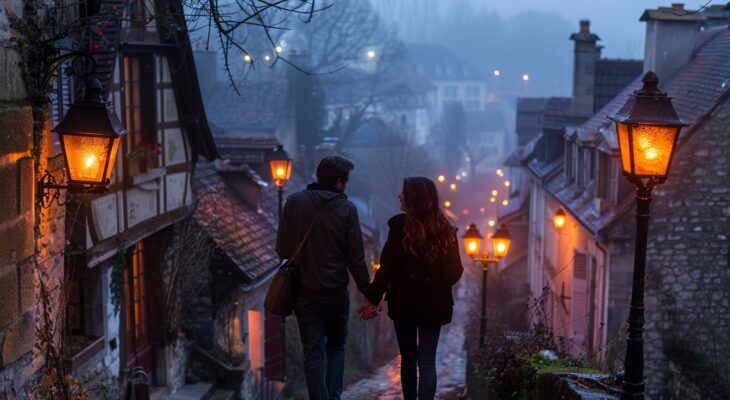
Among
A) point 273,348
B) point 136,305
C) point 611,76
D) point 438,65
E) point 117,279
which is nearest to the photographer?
point 117,279

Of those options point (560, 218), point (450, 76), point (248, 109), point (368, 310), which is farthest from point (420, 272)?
point (450, 76)

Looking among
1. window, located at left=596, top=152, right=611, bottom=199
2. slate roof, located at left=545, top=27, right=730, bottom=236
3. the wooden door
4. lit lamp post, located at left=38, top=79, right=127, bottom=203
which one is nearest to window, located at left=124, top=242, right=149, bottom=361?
the wooden door

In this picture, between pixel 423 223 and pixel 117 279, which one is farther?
pixel 117 279

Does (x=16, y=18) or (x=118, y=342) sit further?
(x=118, y=342)

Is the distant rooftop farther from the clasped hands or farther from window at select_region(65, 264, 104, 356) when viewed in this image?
the clasped hands

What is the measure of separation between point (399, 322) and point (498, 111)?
280 feet

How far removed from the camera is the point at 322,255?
621cm

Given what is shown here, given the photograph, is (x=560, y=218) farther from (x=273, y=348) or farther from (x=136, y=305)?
(x=136, y=305)

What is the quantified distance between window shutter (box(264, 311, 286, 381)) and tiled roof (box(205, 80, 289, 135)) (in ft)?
55.6

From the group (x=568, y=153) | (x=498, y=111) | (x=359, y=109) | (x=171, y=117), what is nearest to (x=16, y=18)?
(x=171, y=117)

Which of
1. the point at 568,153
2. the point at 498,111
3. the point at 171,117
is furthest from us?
the point at 498,111

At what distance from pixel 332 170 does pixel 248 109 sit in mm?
29012

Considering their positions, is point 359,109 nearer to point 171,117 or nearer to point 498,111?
point 171,117

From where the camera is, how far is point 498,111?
90.1 metres
